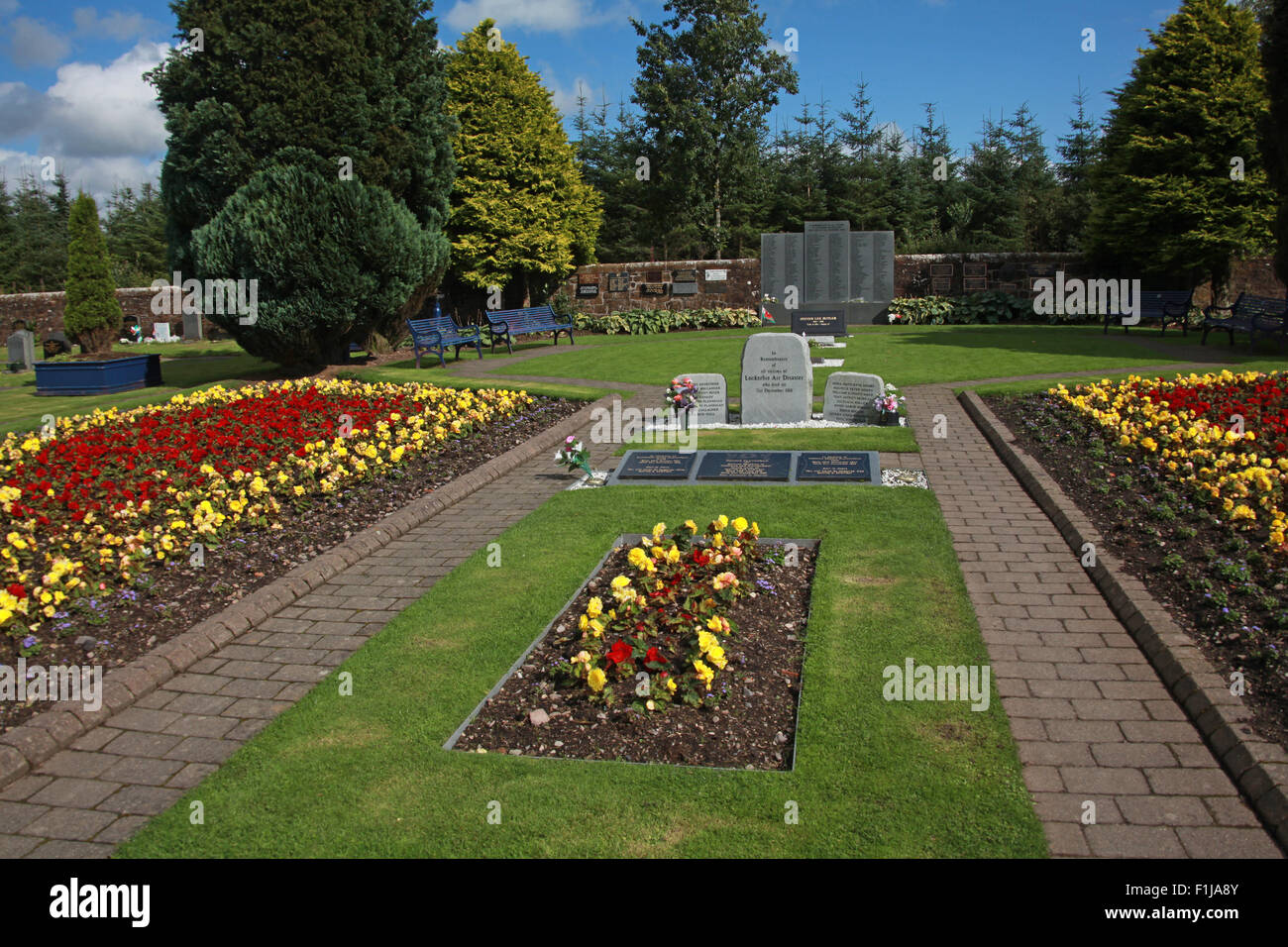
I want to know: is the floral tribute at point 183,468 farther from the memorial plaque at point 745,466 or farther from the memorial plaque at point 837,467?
the memorial plaque at point 837,467

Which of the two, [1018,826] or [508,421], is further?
[508,421]

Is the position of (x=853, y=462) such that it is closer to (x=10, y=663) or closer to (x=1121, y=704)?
(x=1121, y=704)

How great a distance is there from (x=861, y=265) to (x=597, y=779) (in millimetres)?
23660

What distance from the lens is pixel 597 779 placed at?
425 cm

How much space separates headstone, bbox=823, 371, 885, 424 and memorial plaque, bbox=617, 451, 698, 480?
2.87 metres

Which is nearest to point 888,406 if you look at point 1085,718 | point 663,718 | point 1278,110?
point 1085,718

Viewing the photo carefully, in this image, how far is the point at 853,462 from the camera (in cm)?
926

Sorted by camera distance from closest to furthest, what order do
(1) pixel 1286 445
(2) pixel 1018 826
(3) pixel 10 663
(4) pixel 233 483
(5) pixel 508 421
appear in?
(2) pixel 1018 826, (3) pixel 10 663, (1) pixel 1286 445, (4) pixel 233 483, (5) pixel 508 421

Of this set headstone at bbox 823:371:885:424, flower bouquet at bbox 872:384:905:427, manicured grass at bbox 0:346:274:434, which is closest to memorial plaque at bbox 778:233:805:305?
manicured grass at bbox 0:346:274:434

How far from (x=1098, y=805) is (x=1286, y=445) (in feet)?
19.2

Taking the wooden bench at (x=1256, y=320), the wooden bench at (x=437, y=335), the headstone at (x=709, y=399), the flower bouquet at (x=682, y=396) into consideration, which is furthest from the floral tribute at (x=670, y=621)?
the wooden bench at (x=1256, y=320)

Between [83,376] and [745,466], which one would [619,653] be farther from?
[83,376]

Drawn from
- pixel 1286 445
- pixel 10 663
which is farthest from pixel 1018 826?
pixel 1286 445

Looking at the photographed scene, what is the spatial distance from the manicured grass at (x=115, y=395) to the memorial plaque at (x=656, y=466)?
29.2 ft
